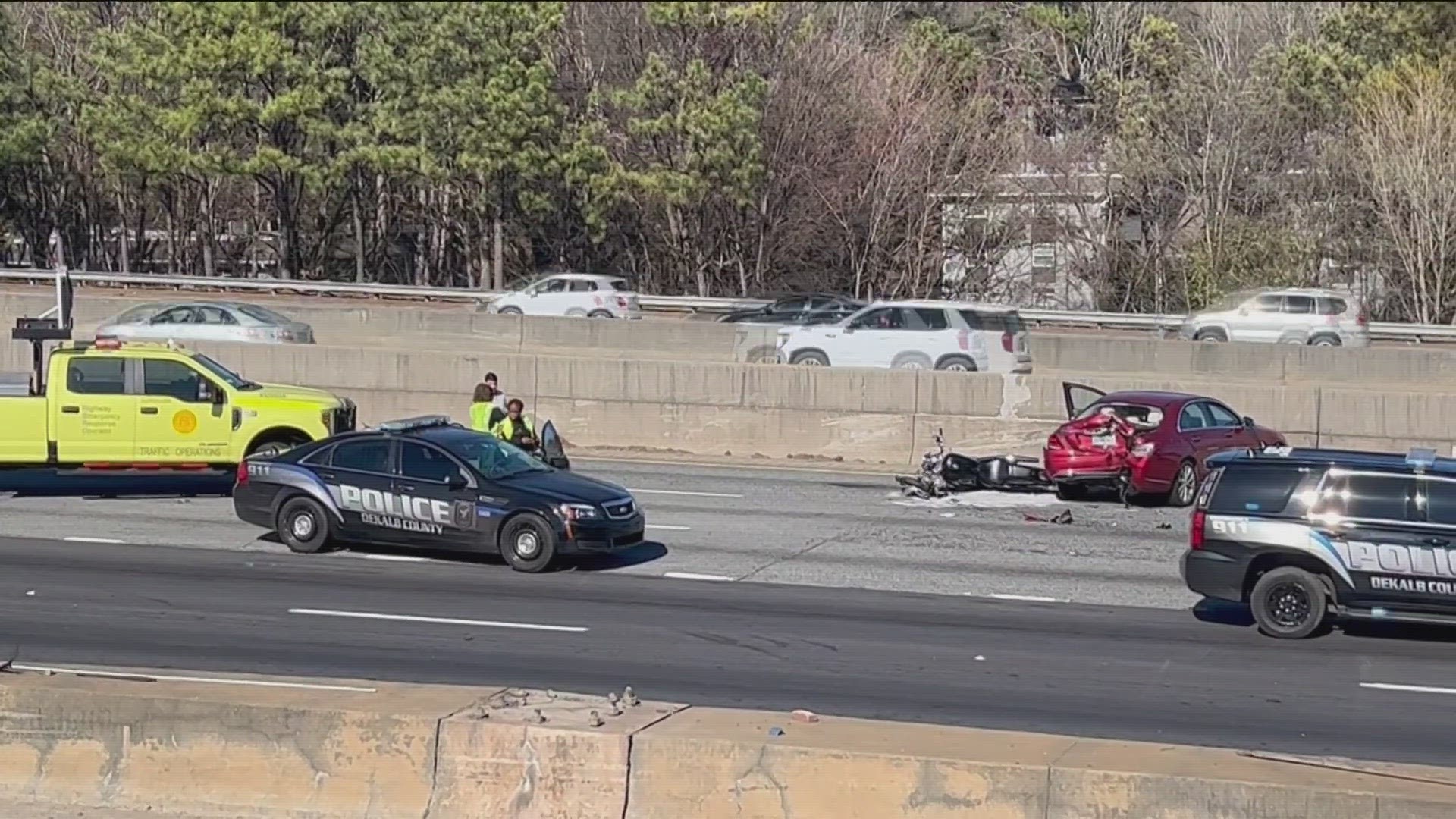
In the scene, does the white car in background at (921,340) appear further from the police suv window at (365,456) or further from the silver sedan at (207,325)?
the police suv window at (365,456)

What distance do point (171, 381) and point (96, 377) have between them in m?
0.85

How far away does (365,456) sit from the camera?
1823 centimetres

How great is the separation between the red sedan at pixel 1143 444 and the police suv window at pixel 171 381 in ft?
34.5

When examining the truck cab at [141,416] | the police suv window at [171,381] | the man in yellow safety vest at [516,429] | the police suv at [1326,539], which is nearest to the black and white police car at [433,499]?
the truck cab at [141,416]

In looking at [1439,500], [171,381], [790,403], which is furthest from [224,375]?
[1439,500]

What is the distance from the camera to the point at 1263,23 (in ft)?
218

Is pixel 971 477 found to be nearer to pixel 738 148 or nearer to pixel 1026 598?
pixel 1026 598

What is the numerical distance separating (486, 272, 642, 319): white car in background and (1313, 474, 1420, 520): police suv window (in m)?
31.3

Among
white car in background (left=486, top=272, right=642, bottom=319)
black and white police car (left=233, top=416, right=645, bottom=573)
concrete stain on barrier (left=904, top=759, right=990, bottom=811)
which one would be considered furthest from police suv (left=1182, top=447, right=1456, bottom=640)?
white car in background (left=486, top=272, right=642, bottom=319)

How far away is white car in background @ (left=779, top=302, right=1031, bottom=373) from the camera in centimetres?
3219

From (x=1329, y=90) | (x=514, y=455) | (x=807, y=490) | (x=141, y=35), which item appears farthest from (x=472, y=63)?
(x=514, y=455)

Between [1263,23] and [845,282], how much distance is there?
66.8 ft

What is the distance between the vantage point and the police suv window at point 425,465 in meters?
17.9

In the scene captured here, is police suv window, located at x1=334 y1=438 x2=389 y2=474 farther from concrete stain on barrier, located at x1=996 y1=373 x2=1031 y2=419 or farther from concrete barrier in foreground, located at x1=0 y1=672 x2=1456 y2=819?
concrete stain on barrier, located at x1=996 y1=373 x2=1031 y2=419
